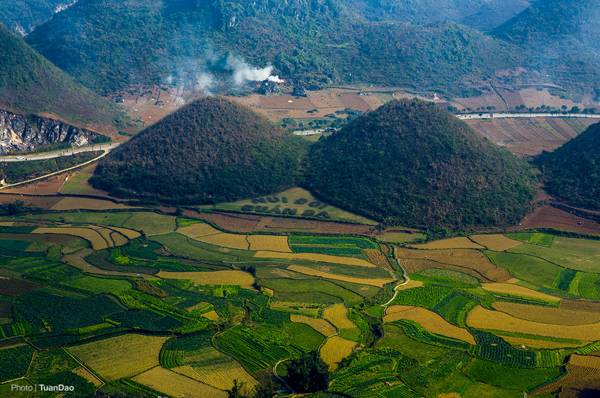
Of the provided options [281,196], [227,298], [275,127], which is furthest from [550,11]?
[227,298]

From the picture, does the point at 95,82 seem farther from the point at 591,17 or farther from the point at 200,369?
the point at 591,17

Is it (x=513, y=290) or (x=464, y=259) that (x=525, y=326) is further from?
(x=464, y=259)

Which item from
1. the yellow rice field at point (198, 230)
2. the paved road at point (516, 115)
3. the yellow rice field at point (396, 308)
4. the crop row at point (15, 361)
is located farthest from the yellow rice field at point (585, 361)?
the paved road at point (516, 115)

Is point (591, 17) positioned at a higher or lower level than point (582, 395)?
higher

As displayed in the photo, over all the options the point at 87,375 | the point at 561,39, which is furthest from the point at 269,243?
the point at 561,39

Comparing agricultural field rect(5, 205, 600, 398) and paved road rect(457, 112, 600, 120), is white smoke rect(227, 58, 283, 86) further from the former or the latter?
agricultural field rect(5, 205, 600, 398)

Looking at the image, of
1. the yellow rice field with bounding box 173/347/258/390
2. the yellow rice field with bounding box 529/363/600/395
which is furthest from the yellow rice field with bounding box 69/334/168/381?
the yellow rice field with bounding box 529/363/600/395
